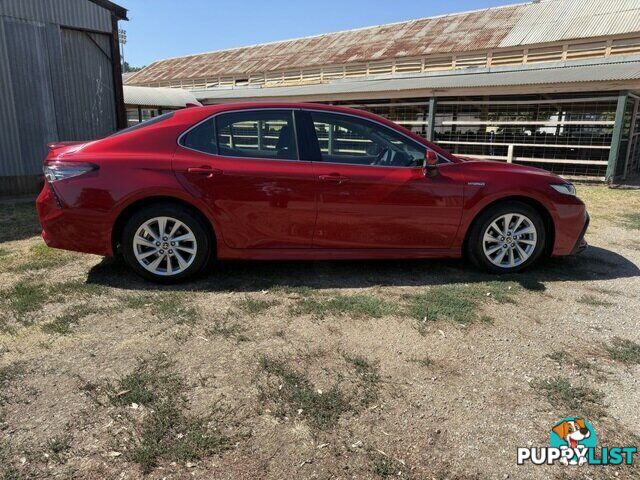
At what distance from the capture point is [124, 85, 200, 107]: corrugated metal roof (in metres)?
19.8

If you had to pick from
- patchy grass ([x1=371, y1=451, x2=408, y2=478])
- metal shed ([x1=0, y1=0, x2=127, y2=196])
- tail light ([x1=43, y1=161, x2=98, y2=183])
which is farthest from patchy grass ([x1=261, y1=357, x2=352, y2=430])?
metal shed ([x1=0, y1=0, x2=127, y2=196])

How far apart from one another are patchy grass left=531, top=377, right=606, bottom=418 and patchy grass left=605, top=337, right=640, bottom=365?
0.54m

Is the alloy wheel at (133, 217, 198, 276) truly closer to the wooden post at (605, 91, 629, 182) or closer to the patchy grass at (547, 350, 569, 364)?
A: the patchy grass at (547, 350, 569, 364)

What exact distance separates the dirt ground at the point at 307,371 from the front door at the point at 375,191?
1.47 ft

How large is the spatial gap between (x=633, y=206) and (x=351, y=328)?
8.27 m

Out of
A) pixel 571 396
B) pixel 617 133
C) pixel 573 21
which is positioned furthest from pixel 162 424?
pixel 573 21

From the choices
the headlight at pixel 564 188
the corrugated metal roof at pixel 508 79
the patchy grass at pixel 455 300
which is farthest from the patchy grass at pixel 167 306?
the corrugated metal roof at pixel 508 79

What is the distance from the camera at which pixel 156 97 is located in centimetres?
2109

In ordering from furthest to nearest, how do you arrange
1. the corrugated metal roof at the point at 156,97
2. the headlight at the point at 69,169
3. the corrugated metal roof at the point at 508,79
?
the corrugated metal roof at the point at 156,97
the corrugated metal roof at the point at 508,79
the headlight at the point at 69,169

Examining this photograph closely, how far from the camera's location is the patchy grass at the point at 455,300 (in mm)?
3633

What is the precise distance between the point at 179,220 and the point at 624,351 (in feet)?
11.5

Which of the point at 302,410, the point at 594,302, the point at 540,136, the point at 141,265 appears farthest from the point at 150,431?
the point at 540,136

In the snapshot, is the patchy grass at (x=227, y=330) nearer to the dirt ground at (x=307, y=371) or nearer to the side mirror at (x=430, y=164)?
the dirt ground at (x=307, y=371)

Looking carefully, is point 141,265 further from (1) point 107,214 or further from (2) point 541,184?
(2) point 541,184
